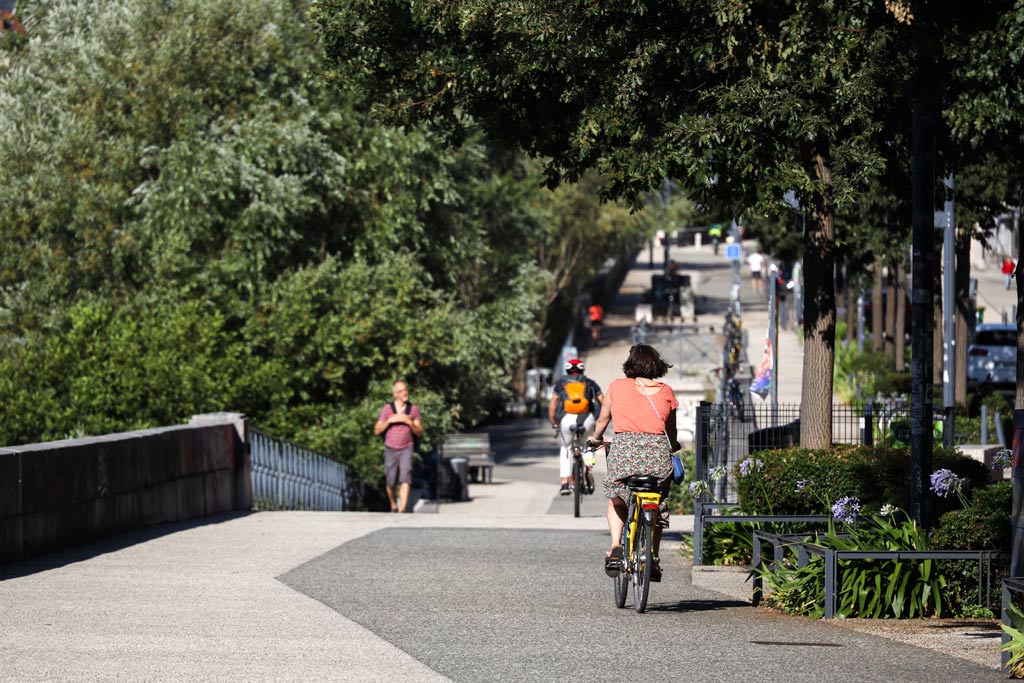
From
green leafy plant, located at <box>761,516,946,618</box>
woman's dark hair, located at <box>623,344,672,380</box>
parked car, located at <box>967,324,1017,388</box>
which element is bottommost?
green leafy plant, located at <box>761,516,946,618</box>

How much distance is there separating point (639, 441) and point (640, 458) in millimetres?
106

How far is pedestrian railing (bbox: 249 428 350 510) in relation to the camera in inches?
789

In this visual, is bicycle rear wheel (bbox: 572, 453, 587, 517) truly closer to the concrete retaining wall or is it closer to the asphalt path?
the concrete retaining wall

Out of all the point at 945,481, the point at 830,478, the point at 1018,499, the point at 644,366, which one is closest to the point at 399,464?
the point at 830,478

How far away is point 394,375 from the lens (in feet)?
97.1

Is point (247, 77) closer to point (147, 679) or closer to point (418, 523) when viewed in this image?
point (418, 523)

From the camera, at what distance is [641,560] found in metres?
10.1

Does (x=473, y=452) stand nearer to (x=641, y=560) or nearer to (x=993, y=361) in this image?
(x=993, y=361)

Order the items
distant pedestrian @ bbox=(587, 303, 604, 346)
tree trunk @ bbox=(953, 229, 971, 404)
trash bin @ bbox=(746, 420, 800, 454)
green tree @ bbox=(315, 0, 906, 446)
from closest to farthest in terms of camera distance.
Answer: green tree @ bbox=(315, 0, 906, 446) → trash bin @ bbox=(746, 420, 800, 454) → tree trunk @ bbox=(953, 229, 971, 404) → distant pedestrian @ bbox=(587, 303, 604, 346)

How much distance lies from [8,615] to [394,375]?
66.1ft

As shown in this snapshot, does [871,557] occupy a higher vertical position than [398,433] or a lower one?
lower

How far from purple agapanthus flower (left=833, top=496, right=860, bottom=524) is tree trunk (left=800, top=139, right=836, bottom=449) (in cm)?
364

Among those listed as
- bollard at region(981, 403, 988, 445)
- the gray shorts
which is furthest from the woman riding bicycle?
bollard at region(981, 403, 988, 445)

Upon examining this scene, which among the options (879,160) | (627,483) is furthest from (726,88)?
(627,483)
